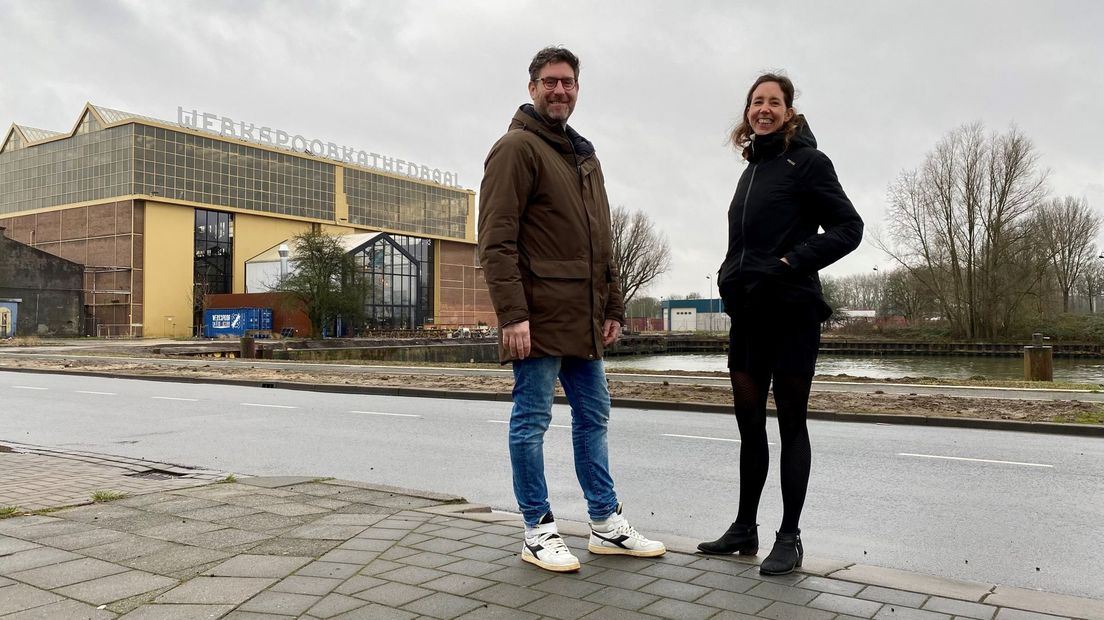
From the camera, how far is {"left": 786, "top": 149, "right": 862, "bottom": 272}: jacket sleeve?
370cm

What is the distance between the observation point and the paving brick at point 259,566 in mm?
3445

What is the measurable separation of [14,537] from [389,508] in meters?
1.82

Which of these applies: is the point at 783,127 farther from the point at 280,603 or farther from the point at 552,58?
the point at 280,603

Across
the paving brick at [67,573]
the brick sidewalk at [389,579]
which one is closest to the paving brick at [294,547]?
the brick sidewalk at [389,579]

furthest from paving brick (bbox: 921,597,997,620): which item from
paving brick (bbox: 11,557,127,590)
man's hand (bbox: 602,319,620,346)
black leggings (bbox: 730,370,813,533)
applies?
paving brick (bbox: 11,557,127,590)

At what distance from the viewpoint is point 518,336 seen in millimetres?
3689

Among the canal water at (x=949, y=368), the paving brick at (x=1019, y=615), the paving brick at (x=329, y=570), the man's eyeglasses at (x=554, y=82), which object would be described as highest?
the man's eyeglasses at (x=554, y=82)

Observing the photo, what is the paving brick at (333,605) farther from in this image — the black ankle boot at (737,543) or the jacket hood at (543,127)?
the jacket hood at (543,127)

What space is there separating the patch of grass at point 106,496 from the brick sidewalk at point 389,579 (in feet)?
1.46

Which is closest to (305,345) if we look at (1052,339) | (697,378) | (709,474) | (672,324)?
(697,378)

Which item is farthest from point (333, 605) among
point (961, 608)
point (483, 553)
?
point (961, 608)

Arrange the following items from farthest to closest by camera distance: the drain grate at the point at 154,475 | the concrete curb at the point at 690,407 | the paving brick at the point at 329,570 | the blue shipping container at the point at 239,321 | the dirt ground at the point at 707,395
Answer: the blue shipping container at the point at 239,321
the dirt ground at the point at 707,395
the concrete curb at the point at 690,407
the drain grate at the point at 154,475
the paving brick at the point at 329,570

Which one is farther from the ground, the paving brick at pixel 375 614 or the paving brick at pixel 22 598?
the paving brick at pixel 22 598

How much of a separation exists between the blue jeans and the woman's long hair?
1.28 meters
